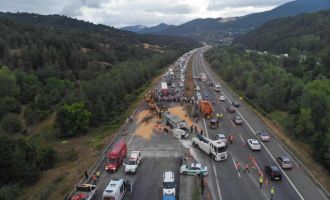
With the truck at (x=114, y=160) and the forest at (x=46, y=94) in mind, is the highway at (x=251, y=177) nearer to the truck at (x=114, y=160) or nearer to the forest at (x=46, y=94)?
the truck at (x=114, y=160)

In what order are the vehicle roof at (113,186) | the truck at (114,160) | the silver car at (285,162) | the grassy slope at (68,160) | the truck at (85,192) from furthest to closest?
the silver car at (285,162) → the truck at (114,160) → the grassy slope at (68,160) → the truck at (85,192) → the vehicle roof at (113,186)

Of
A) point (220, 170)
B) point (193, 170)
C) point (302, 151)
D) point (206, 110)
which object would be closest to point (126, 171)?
point (193, 170)

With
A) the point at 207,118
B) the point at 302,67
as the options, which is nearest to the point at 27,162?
the point at 207,118

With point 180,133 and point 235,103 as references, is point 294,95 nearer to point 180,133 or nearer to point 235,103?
point 235,103

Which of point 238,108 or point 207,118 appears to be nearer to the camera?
point 207,118

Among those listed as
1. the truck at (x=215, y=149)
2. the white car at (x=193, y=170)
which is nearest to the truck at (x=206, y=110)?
the truck at (x=215, y=149)

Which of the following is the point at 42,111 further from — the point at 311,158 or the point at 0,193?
the point at 311,158

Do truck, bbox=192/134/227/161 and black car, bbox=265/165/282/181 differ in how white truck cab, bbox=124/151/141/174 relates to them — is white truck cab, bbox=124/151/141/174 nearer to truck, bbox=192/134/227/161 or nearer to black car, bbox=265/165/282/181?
truck, bbox=192/134/227/161
